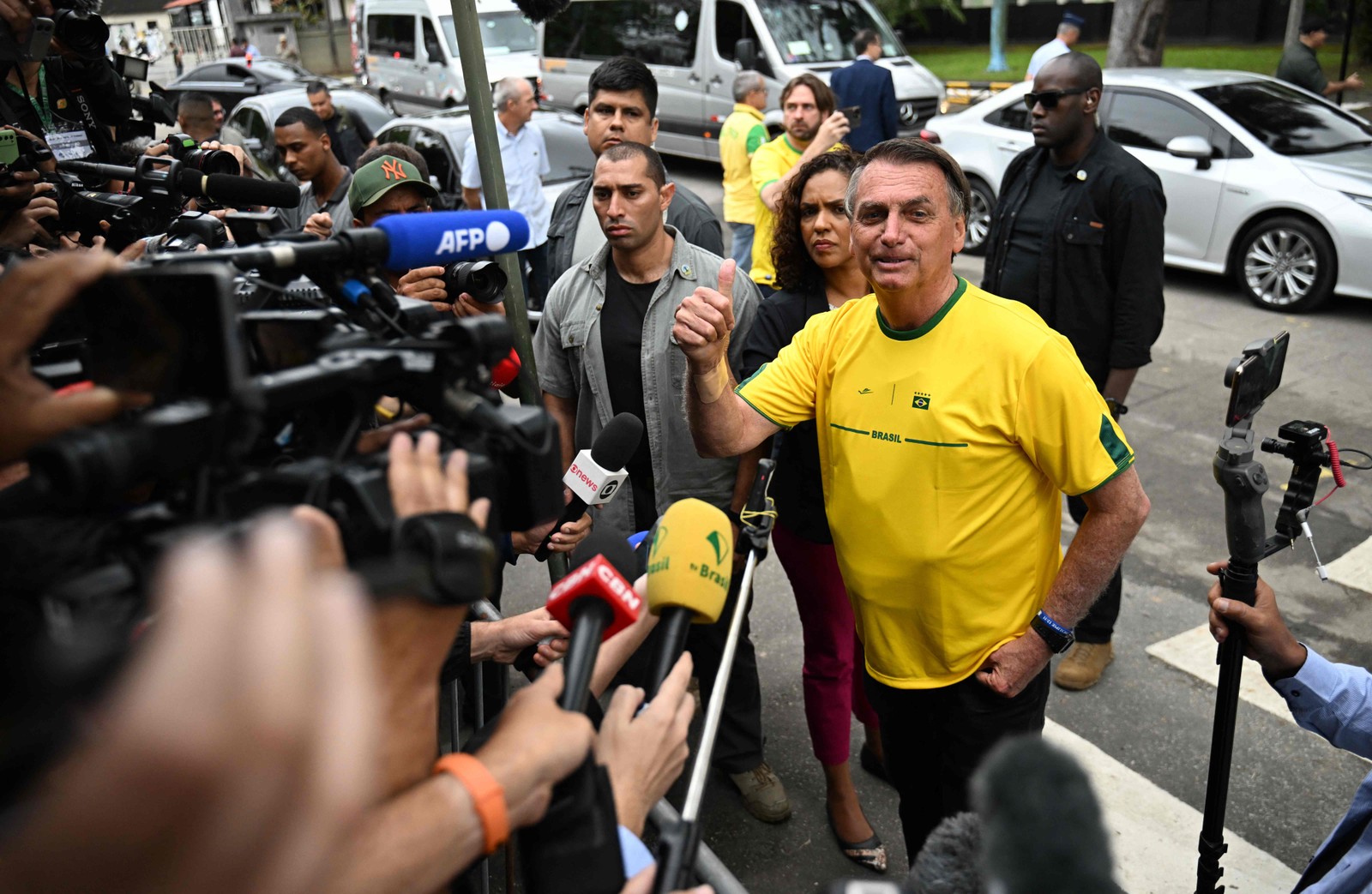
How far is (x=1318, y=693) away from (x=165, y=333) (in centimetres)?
225

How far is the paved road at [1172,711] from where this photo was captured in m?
3.27

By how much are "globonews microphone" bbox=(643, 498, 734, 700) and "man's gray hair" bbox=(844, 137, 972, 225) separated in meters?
1.17

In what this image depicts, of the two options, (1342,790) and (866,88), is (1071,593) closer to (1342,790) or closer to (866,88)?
(1342,790)

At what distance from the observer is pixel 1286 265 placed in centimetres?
791

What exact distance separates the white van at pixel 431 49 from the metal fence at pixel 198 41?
20.0 meters

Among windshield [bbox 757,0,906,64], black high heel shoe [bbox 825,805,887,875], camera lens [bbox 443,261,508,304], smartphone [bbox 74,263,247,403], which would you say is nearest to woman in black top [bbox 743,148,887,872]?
black high heel shoe [bbox 825,805,887,875]

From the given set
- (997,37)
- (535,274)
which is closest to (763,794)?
(535,274)

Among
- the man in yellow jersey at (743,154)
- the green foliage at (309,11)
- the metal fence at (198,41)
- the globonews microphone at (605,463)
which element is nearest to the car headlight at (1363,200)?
the man in yellow jersey at (743,154)

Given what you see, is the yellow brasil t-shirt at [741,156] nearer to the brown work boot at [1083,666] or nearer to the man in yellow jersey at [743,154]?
the man in yellow jersey at [743,154]

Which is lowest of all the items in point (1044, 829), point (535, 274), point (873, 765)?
point (873, 765)

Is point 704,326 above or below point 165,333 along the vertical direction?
below

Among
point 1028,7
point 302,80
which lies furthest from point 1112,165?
point 1028,7

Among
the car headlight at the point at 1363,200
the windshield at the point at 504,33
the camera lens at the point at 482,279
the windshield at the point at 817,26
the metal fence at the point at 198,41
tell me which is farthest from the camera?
the metal fence at the point at 198,41

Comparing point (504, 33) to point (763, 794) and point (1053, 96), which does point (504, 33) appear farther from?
point (763, 794)
